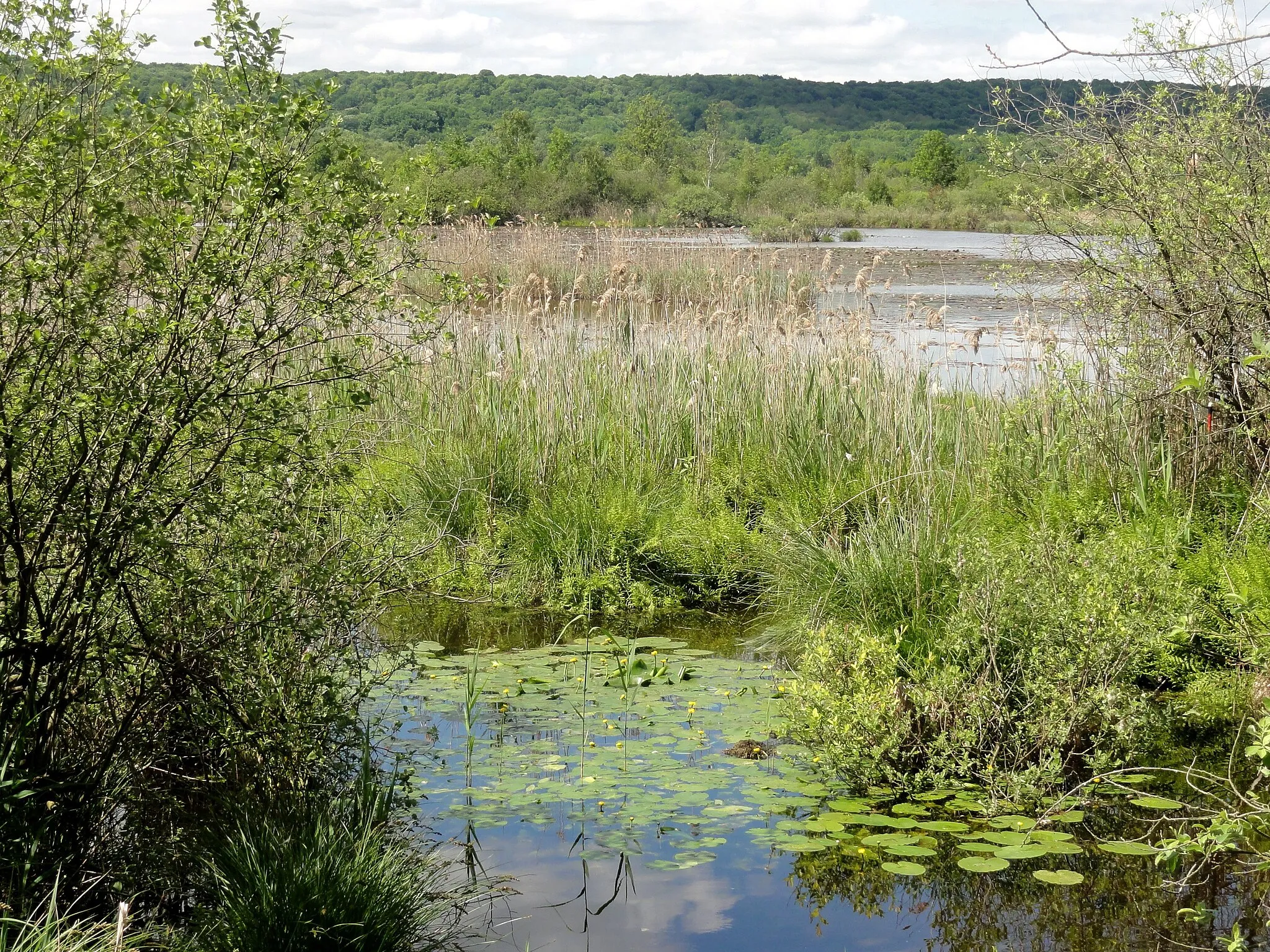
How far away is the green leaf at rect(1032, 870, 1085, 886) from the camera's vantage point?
11.2 feet

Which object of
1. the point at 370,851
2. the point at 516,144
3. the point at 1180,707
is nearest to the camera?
the point at 370,851

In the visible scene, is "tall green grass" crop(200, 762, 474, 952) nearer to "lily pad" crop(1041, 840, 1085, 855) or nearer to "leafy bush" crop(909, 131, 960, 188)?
"lily pad" crop(1041, 840, 1085, 855)

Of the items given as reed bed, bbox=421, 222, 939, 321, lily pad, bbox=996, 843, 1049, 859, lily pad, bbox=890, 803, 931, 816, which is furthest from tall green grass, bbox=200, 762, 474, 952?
reed bed, bbox=421, 222, 939, 321

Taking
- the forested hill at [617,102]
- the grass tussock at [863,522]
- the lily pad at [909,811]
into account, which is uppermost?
the forested hill at [617,102]

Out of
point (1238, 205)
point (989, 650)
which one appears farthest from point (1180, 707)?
point (1238, 205)

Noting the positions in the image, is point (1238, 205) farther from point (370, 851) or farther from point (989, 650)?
point (370, 851)

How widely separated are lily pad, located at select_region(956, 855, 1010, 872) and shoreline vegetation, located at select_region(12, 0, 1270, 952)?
0.14 m

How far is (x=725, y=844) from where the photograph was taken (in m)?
3.80

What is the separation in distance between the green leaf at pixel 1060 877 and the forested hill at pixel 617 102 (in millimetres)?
67682

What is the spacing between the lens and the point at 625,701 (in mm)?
4953

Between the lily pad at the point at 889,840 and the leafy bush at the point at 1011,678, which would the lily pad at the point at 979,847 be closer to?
the lily pad at the point at 889,840

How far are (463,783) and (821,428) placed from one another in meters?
3.85

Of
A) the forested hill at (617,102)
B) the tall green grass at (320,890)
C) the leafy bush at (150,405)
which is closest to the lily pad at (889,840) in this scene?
the tall green grass at (320,890)

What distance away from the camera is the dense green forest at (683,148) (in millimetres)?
19859
